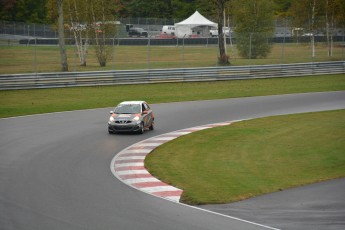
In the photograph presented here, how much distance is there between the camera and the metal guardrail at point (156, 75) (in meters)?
39.6

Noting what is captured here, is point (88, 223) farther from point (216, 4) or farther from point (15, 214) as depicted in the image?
point (216, 4)

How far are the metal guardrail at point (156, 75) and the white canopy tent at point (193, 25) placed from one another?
26.1 meters

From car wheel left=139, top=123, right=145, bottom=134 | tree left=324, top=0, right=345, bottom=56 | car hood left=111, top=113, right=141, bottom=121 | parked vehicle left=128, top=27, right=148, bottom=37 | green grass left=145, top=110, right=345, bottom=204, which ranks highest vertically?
tree left=324, top=0, right=345, bottom=56

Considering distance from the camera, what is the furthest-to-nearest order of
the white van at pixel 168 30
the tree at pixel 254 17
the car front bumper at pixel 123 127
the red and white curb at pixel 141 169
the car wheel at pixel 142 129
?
the white van at pixel 168 30 < the tree at pixel 254 17 < the car wheel at pixel 142 129 < the car front bumper at pixel 123 127 < the red and white curb at pixel 141 169

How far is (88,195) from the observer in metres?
15.4

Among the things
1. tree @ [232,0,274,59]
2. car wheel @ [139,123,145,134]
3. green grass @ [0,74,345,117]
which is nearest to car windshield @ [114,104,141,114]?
car wheel @ [139,123,145,134]

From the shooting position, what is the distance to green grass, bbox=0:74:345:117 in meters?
33.5

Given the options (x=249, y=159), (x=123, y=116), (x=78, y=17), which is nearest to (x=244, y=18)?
(x=78, y=17)

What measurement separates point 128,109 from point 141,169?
7177 millimetres

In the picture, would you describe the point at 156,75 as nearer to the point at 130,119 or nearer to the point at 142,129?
the point at 142,129

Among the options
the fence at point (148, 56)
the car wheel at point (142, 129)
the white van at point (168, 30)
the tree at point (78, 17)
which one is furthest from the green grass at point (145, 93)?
the white van at point (168, 30)

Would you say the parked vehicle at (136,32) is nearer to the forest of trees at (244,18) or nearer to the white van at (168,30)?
the white van at (168,30)

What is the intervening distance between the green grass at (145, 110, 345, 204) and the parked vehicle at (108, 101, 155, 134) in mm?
1982

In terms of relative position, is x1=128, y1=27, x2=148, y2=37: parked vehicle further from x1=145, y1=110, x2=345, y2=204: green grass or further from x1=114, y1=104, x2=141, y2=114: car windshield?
x1=114, y1=104, x2=141, y2=114: car windshield
